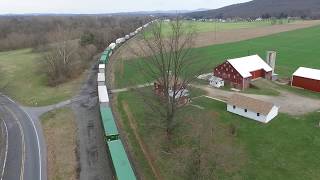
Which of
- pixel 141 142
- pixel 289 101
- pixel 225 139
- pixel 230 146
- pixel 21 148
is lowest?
pixel 21 148

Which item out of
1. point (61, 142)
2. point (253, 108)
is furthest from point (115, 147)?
point (253, 108)

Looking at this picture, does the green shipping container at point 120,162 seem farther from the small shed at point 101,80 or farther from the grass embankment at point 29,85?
the grass embankment at point 29,85

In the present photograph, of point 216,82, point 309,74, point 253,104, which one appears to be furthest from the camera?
point 216,82

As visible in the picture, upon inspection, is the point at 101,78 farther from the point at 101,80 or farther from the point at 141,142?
the point at 141,142

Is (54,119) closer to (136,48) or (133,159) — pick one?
(133,159)

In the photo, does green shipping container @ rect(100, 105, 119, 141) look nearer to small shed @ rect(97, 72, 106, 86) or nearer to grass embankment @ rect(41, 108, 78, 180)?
grass embankment @ rect(41, 108, 78, 180)

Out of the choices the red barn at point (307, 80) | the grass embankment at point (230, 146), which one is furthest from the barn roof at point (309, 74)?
the grass embankment at point (230, 146)

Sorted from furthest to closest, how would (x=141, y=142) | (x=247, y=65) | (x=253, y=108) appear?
1. (x=247, y=65)
2. (x=253, y=108)
3. (x=141, y=142)

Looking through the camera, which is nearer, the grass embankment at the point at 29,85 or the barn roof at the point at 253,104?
the barn roof at the point at 253,104

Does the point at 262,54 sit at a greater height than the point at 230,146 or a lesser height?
greater
